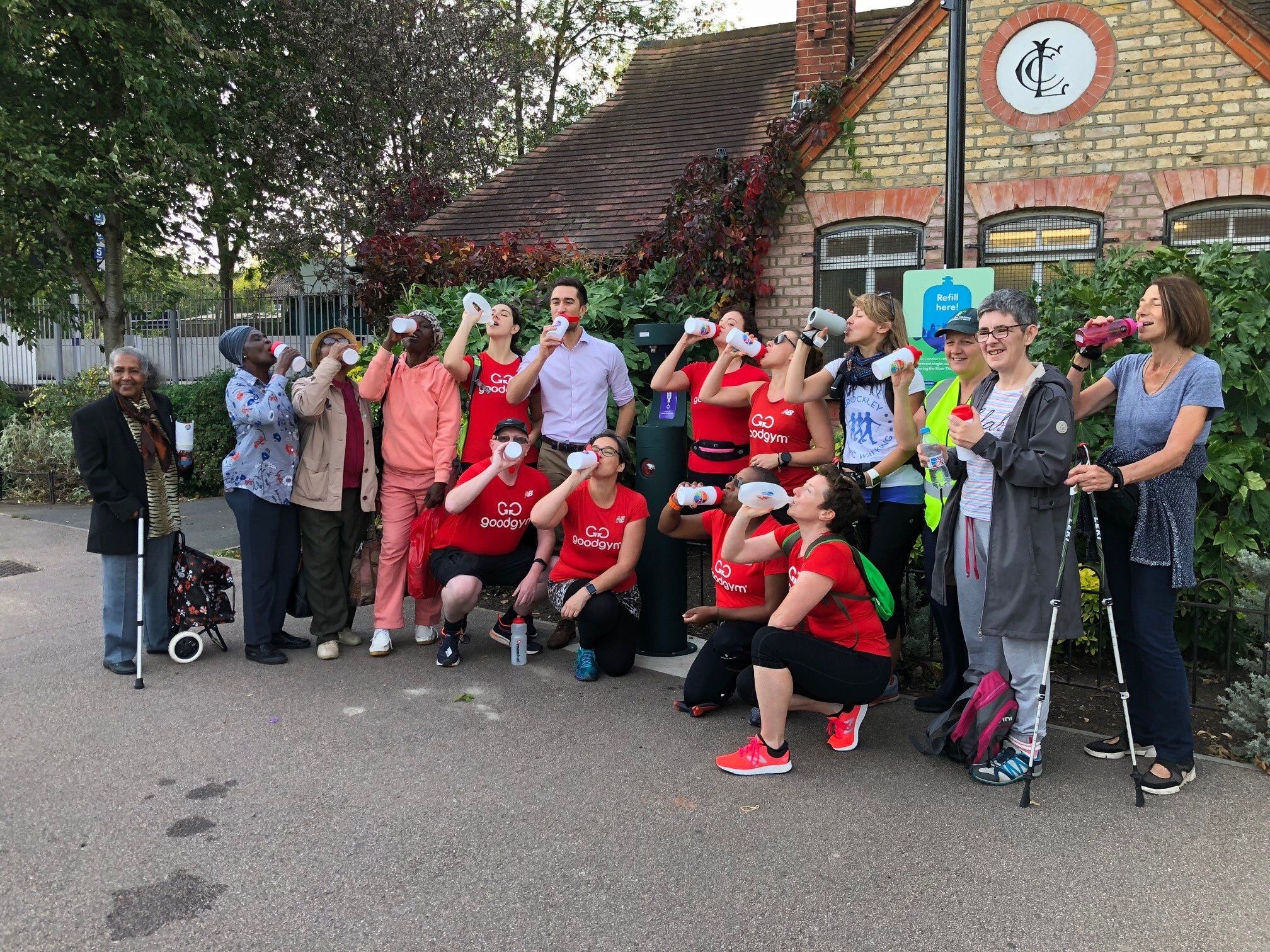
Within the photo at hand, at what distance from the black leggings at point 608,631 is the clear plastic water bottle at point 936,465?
1.81 m

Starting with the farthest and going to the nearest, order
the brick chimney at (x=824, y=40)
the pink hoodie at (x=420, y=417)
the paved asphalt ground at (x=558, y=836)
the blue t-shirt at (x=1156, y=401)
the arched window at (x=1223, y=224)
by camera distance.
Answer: the brick chimney at (x=824, y=40), the arched window at (x=1223, y=224), the pink hoodie at (x=420, y=417), the blue t-shirt at (x=1156, y=401), the paved asphalt ground at (x=558, y=836)

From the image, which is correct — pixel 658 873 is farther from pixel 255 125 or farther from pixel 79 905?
pixel 255 125

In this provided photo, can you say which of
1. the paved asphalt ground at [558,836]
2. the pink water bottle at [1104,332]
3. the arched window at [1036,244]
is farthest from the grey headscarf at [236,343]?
the arched window at [1036,244]

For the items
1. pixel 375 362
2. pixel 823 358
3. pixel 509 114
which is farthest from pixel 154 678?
pixel 509 114

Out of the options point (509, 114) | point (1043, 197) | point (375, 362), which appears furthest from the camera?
point (509, 114)

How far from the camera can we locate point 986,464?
3.96 metres

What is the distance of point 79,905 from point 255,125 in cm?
1580

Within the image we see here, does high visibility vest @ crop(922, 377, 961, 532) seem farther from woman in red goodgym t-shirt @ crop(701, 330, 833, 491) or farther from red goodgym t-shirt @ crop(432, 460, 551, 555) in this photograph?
red goodgym t-shirt @ crop(432, 460, 551, 555)

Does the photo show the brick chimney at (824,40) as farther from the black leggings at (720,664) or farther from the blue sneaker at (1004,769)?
the blue sneaker at (1004,769)

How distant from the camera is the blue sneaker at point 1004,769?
390 cm

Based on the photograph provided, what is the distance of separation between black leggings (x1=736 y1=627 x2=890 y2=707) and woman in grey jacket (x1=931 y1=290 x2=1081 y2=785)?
48cm

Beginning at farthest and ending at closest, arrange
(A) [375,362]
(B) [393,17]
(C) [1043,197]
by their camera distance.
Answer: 1. (B) [393,17]
2. (C) [1043,197]
3. (A) [375,362]

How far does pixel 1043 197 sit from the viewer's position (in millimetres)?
9391

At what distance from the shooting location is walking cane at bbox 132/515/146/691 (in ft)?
16.9
